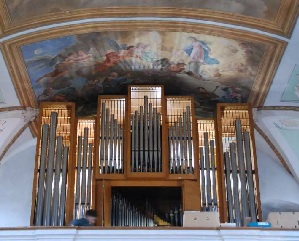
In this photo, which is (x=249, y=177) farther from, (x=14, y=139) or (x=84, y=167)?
(x=14, y=139)

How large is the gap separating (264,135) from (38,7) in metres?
6.09

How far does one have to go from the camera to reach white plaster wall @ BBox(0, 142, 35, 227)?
45.8 ft

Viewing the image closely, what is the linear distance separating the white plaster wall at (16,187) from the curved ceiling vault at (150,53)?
4.51ft

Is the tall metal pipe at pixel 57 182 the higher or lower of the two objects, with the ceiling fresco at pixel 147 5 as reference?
lower


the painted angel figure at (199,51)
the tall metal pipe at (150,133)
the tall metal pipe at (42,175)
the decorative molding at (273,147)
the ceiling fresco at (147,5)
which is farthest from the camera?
the decorative molding at (273,147)

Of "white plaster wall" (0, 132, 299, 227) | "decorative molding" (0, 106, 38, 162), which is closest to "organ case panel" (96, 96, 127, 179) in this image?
"decorative molding" (0, 106, 38, 162)

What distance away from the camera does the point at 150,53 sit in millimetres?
11180

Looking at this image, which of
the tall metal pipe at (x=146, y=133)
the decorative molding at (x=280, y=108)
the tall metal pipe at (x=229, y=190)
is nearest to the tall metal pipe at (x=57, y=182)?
the tall metal pipe at (x=146, y=133)

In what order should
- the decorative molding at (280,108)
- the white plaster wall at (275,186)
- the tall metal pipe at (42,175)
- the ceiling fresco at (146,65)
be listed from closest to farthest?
the ceiling fresco at (146,65) → the tall metal pipe at (42,175) → the decorative molding at (280,108) → the white plaster wall at (275,186)

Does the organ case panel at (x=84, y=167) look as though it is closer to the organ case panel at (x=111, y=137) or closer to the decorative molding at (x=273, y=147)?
the organ case panel at (x=111, y=137)

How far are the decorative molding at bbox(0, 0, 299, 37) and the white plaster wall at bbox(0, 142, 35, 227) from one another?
16.1 feet

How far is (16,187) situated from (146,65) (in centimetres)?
503

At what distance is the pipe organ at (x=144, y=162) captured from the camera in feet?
36.6

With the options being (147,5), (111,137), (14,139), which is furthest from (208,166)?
(14,139)
